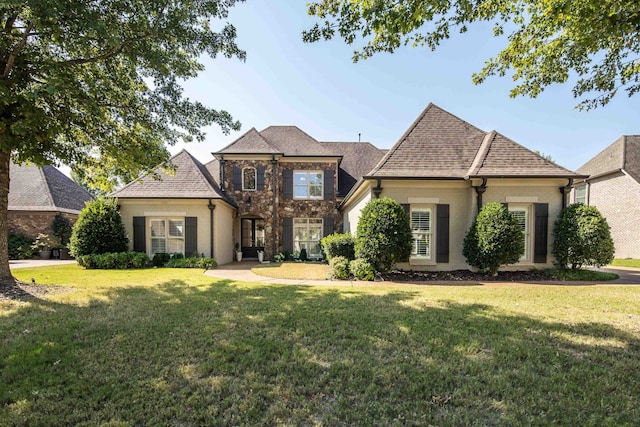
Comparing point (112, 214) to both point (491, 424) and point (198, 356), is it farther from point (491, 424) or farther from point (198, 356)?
point (491, 424)

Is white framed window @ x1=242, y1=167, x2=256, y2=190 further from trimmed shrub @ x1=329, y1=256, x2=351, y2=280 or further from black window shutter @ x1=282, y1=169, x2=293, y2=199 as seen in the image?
trimmed shrub @ x1=329, y1=256, x2=351, y2=280

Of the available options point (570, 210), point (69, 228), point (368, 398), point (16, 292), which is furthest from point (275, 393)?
point (69, 228)

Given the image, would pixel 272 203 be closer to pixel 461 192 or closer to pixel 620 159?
pixel 461 192

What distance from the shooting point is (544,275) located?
31.0 feet

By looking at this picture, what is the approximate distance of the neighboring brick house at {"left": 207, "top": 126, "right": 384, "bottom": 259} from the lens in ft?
50.5

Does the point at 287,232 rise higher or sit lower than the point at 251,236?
higher

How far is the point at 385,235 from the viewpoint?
349 inches

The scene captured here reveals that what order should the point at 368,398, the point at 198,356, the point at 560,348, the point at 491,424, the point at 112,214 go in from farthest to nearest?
the point at 112,214
the point at 560,348
the point at 198,356
the point at 368,398
the point at 491,424

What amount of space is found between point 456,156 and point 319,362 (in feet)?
32.3

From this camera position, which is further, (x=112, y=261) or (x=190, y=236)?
(x=190, y=236)

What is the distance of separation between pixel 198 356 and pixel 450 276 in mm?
8579

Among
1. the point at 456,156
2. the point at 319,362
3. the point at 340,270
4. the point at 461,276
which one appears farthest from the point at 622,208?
the point at 319,362

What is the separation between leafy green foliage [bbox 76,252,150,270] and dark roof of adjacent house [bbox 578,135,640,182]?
26828 mm

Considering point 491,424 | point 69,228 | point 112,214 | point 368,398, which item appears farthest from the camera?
point 69,228
